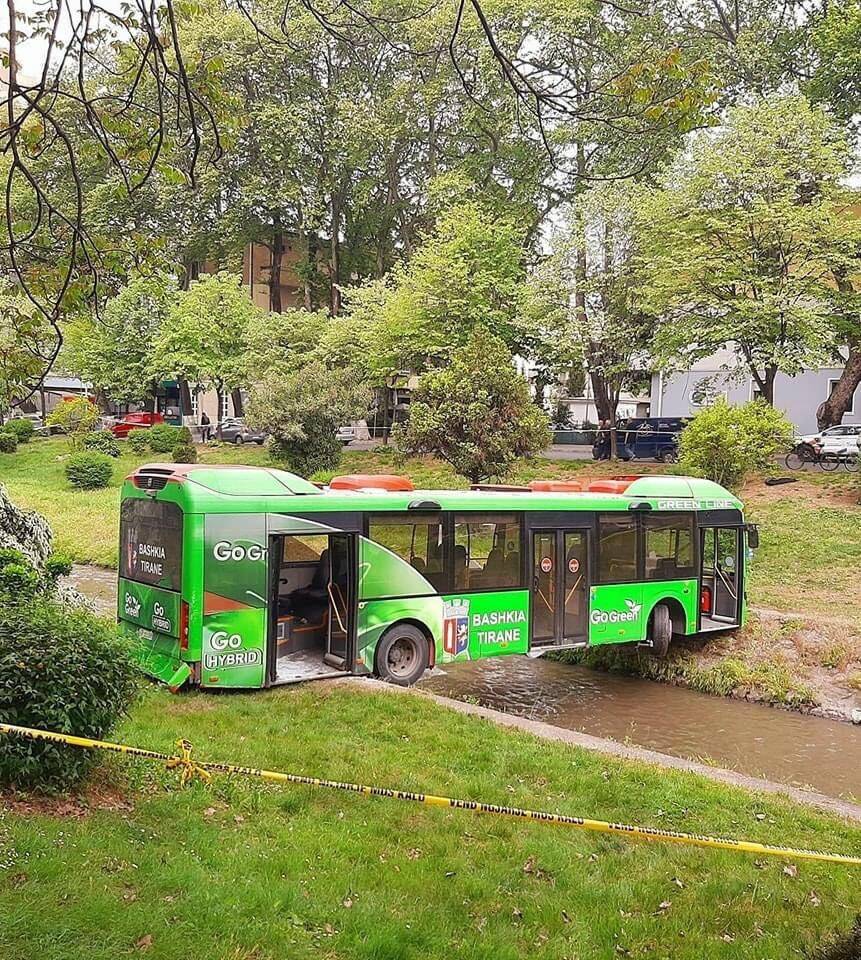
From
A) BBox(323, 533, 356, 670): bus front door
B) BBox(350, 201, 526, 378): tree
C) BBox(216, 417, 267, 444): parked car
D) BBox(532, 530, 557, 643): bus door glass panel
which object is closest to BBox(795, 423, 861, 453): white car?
BBox(350, 201, 526, 378): tree

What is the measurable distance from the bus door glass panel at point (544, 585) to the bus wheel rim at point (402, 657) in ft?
6.26

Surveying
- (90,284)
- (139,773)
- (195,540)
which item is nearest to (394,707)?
(195,540)

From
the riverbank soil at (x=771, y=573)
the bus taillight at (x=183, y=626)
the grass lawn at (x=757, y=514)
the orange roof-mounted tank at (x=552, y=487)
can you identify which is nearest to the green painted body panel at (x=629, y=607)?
the riverbank soil at (x=771, y=573)

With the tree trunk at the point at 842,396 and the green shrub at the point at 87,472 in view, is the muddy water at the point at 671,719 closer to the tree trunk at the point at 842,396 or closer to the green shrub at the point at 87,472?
the green shrub at the point at 87,472

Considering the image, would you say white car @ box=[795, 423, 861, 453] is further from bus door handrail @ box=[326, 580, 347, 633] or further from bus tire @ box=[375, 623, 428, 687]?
bus door handrail @ box=[326, 580, 347, 633]

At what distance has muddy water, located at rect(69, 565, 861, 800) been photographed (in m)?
10.5

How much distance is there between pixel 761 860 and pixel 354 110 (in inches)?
1384

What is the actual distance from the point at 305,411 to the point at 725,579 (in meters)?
15.1

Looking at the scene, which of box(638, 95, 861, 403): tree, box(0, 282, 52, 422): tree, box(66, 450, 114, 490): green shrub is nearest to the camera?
box(0, 282, 52, 422): tree

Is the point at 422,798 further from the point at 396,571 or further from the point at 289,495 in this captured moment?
the point at 396,571

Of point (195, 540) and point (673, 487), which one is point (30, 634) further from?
point (673, 487)

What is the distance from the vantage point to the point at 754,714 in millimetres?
12617

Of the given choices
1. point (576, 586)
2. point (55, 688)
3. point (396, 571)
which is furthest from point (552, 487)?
point (55, 688)

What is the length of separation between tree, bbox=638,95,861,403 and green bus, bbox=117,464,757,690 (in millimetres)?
10569
